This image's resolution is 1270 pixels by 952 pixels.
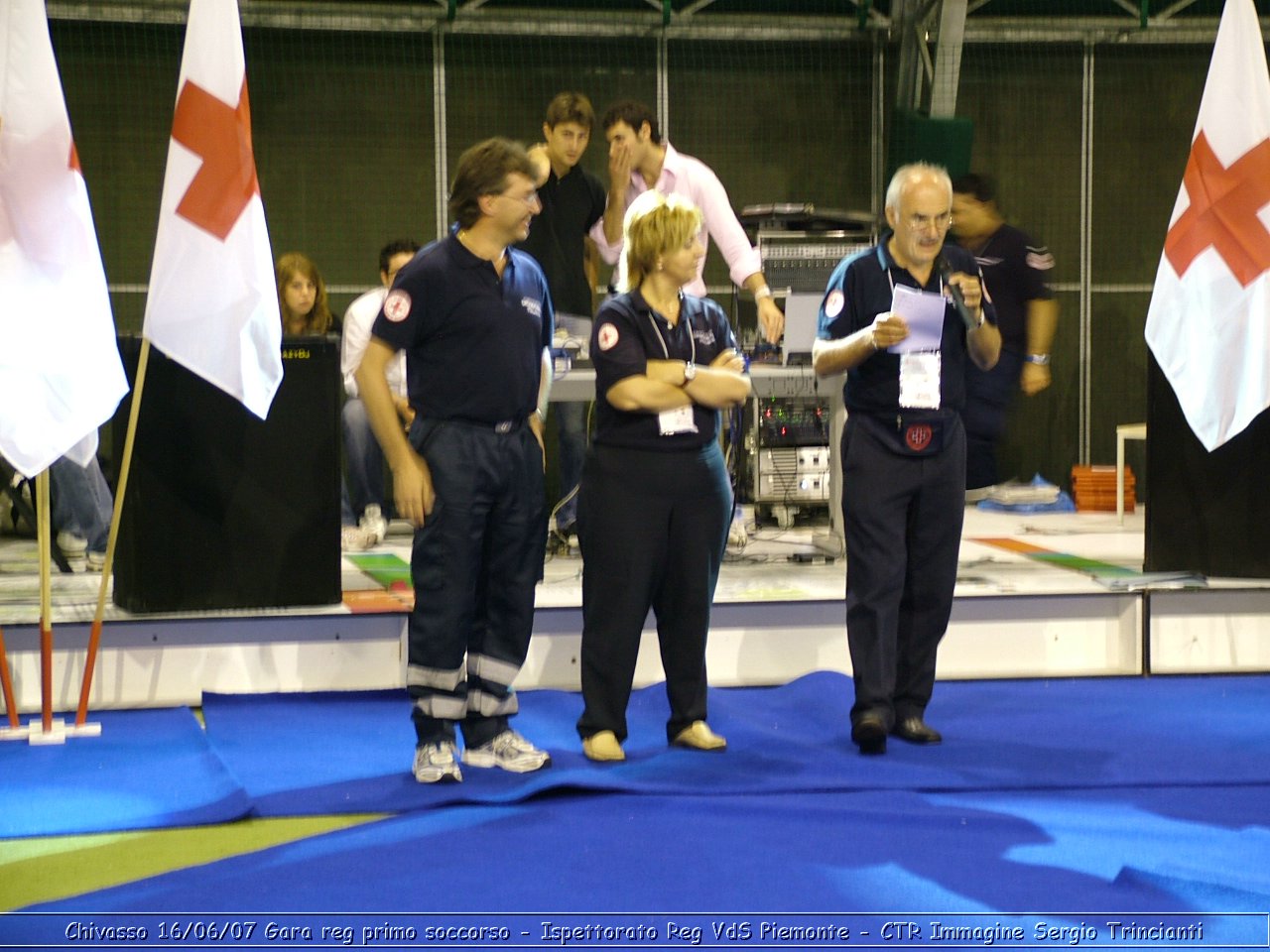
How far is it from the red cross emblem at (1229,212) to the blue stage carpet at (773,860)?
6.26ft

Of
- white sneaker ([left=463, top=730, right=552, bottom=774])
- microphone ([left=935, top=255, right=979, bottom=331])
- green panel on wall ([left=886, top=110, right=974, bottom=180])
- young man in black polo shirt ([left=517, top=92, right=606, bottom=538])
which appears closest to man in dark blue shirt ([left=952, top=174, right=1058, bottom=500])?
microphone ([left=935, top=255, right=979, bottom=331])

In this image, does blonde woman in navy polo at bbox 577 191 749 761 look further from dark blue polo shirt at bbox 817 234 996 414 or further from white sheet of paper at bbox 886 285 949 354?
white sheet of paper at bbox 886 285 949 354

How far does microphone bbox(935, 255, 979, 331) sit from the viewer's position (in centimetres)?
391

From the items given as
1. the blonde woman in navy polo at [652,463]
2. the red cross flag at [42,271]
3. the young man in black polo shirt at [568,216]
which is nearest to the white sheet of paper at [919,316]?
the blonde woman in navy polo at [652,463]

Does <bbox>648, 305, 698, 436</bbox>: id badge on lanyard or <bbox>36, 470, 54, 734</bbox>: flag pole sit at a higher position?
<bbox>648, 305, 698, 436</bbox>: id badge on lanyard

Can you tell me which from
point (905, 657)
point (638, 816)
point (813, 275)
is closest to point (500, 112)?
point (813, 275)

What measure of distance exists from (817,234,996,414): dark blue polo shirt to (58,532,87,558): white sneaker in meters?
3.31

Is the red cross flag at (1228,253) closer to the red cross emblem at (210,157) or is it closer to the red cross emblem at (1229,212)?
Answer: the red cross emblem at (1229,212)

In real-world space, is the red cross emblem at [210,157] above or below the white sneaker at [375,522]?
above

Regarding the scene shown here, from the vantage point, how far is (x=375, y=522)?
22.0 ft

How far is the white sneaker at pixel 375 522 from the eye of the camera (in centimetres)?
661

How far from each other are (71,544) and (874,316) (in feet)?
11.5

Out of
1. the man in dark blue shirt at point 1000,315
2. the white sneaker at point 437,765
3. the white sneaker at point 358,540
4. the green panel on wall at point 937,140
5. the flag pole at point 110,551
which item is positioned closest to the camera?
the white sneaker at point 437,765

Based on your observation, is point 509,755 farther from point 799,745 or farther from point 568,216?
point 568,216
